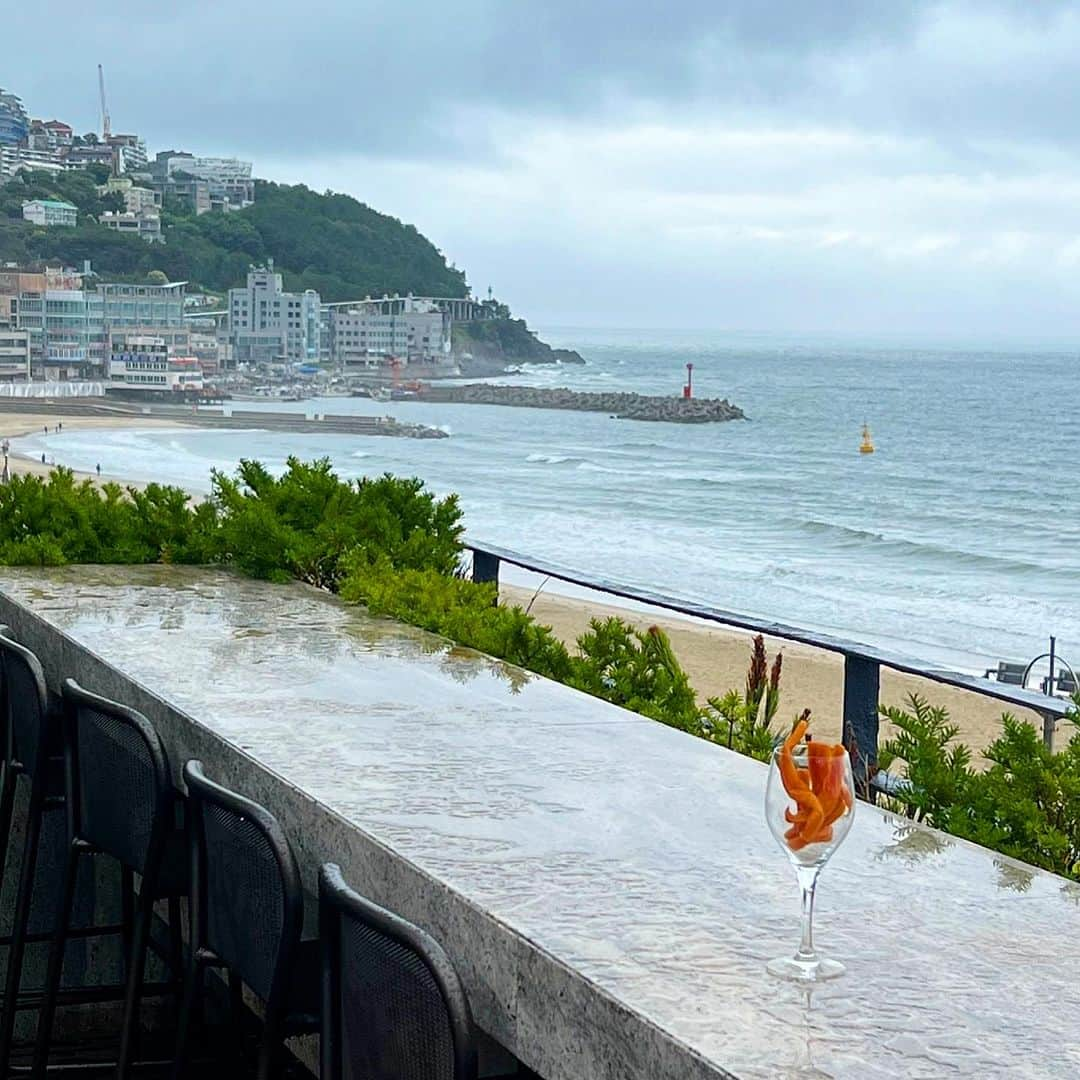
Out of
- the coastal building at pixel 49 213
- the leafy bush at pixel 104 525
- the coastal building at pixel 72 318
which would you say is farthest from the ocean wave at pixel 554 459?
the leafy bush at pixel 104 525

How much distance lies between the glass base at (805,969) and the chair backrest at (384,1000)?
353mm

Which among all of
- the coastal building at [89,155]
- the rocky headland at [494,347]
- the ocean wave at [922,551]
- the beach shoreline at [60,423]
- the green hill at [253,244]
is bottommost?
the ocean wave at [922,551]

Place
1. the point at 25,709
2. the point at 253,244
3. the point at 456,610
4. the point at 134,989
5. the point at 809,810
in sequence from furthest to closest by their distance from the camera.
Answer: the point at 253,244 < the point at 456,610 < the point at 25,709 < the point at 134,989 < the point at 809,810

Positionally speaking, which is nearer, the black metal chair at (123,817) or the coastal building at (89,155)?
the black metal chair at (123,817)

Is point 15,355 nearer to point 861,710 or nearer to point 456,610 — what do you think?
point 456,610

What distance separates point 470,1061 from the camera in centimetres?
176

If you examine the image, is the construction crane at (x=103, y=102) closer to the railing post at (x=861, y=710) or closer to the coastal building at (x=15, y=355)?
the coastal building at (x=15, y=355)

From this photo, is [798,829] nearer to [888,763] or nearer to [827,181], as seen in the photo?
[888,763]

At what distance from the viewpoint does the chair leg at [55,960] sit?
305 cm

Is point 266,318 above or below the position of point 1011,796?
above

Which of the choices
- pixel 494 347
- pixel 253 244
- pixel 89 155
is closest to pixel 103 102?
pixel 89 155

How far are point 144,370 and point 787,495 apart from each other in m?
46.5

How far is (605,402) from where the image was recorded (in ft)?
292

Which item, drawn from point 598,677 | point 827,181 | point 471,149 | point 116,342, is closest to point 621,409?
point 471,149
